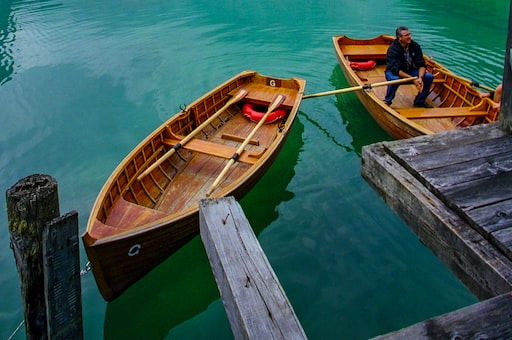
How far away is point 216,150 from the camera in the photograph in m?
6.17

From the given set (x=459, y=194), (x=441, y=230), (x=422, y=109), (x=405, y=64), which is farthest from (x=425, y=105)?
(x=441, y=230)

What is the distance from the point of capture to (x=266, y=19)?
54.1 ft

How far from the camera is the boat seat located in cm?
600

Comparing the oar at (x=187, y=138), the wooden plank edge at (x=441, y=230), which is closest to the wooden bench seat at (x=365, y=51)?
the oar at (x=187, y=138)

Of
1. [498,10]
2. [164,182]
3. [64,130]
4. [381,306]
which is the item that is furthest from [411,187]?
[498,10]

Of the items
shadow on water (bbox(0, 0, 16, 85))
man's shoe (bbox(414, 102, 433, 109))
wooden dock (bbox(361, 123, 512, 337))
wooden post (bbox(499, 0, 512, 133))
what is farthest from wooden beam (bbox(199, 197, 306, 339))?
shadow on water (bbox(0, 0, 16, 85))

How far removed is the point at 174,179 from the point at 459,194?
174 inches

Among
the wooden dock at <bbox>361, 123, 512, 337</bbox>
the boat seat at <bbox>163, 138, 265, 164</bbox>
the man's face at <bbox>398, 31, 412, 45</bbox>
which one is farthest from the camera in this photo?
the man's face at <bbox>398, 31, 412, 45</bbox>

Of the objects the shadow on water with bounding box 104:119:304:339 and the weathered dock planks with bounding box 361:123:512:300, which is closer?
the weathered dock planks with bounding box 361:123:512:300

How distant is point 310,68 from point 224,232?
9872 mm

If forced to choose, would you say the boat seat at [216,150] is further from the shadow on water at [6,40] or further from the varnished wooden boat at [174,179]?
the shadow on water at [6,40]

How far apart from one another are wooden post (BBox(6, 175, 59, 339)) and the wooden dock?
207cm

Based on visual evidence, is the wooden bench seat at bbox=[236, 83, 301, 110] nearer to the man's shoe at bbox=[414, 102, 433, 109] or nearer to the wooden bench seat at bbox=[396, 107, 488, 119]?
the wooden bench seat at bbox=[396, 107, 488, 119]

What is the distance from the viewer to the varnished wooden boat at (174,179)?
4.30 metres
